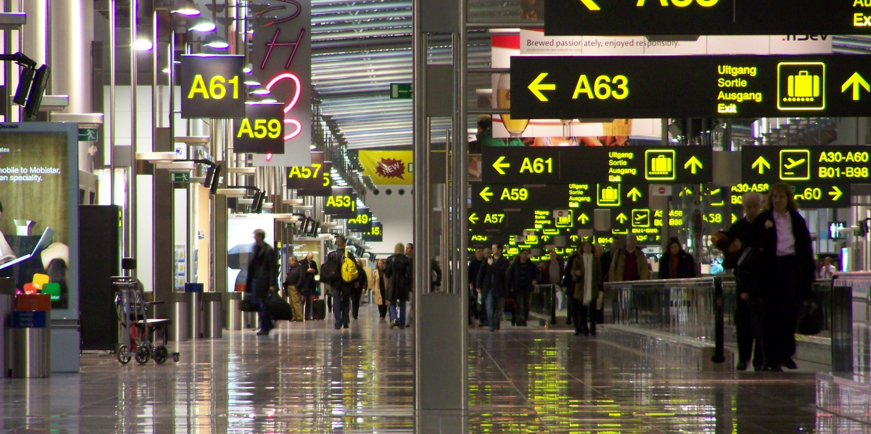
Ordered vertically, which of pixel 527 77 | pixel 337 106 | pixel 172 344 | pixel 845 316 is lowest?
pixel 172 344

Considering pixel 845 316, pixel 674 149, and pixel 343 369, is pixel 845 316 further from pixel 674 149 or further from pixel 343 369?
pixel 674 149

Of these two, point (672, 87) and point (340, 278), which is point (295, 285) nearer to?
point (340, 278)

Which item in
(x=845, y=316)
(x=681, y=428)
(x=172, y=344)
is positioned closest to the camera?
(x=681, y=428)

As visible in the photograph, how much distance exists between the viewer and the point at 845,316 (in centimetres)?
707

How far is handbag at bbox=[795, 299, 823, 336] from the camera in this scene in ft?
32.8

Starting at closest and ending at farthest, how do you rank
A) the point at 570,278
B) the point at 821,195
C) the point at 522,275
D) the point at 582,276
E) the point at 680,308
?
1. the point at 680,308
2. the point at 582,276
3. the point at 570,278
4. the point at 821,195
5. the point at 522,275

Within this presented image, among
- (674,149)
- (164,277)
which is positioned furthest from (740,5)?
(164,277)

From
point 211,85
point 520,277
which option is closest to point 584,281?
point 520,277

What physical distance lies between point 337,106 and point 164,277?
21259mm

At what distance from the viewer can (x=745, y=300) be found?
10.4m

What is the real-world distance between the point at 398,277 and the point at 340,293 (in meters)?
1.68

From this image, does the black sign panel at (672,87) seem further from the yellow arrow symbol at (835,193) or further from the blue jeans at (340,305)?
the blue jeans at (340,305)

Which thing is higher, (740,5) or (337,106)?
(337,106)

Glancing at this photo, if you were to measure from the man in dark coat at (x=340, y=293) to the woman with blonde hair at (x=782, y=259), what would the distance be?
12530mm
